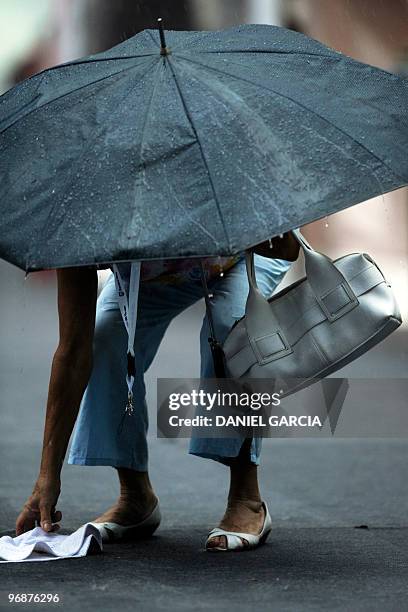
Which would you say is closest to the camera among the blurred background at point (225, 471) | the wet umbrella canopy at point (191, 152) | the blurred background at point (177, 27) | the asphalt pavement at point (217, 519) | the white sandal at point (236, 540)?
the wet umbrella canopy at point (191, 152)

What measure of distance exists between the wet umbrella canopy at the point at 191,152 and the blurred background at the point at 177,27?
12.6 feet

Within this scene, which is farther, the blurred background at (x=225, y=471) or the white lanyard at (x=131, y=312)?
the white lanyard at (x=131, y=312)

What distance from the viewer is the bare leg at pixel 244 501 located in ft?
14.1

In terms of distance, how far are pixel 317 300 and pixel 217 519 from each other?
158cm

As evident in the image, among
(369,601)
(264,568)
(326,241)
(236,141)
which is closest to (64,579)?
(264,568)

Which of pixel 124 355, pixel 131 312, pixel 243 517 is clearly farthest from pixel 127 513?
pixel 131 312

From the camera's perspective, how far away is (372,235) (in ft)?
35.3

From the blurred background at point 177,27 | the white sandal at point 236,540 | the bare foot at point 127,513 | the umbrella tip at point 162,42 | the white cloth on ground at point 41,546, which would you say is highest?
the blurred background at point 177,27

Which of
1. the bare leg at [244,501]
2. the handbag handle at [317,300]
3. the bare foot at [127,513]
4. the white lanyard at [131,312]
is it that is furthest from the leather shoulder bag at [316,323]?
the bare foot at [127,513]

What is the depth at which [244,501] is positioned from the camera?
171 inches

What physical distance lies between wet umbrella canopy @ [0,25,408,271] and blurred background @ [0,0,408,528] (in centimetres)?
384

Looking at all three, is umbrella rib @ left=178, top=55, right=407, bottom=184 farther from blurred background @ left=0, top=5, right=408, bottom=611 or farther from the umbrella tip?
blurred background @ left=0, top=5, right=408, bottom=611

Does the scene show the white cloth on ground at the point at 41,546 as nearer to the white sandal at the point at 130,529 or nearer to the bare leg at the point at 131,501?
the white sandal at the point at 130,529

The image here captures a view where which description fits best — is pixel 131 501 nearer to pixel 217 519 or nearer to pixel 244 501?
pixel 244 501
